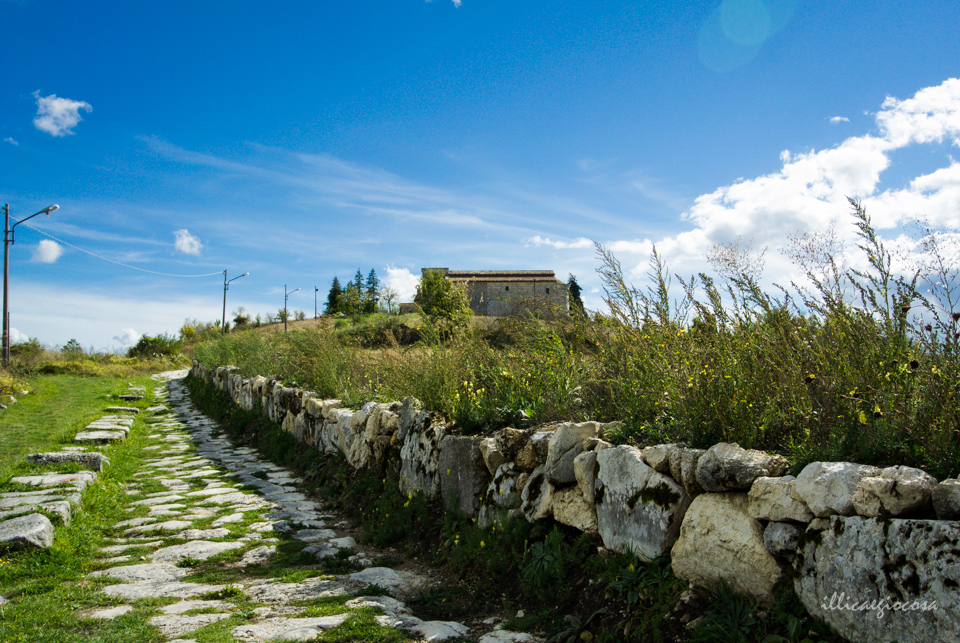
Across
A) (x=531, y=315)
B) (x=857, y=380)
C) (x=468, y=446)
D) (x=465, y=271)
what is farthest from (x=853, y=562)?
(x=465, y=271)

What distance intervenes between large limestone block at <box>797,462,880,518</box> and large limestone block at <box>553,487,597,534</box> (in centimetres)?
129

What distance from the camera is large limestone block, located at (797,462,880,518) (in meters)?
2.26

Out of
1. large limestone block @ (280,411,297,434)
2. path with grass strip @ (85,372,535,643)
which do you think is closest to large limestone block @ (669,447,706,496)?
path with grass strip @ (85,372,535,643)

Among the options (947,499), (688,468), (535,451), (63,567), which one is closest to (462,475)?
(535,451)

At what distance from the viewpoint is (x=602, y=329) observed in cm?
451

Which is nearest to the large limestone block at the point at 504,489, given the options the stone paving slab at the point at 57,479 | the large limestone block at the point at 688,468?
the large limestone block at the point at 688,468

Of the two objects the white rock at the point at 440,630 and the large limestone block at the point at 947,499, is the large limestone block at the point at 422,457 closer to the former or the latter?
the white rock at the point at 440,630

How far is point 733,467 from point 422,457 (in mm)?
3076

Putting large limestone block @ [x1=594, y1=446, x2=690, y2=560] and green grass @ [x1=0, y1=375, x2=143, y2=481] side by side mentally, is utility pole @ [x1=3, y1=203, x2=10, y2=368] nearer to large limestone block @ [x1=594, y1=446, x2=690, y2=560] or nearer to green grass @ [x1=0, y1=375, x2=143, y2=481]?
green grass @ [x1=0, y1=375, x2=143, y2=481]

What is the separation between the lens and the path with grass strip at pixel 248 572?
10.5ft

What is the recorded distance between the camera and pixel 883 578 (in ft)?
6.88

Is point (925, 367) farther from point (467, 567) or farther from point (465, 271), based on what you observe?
point (465, 271)

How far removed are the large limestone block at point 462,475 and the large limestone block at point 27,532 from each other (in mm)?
2969

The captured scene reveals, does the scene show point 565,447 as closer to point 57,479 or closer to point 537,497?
point 537,497
